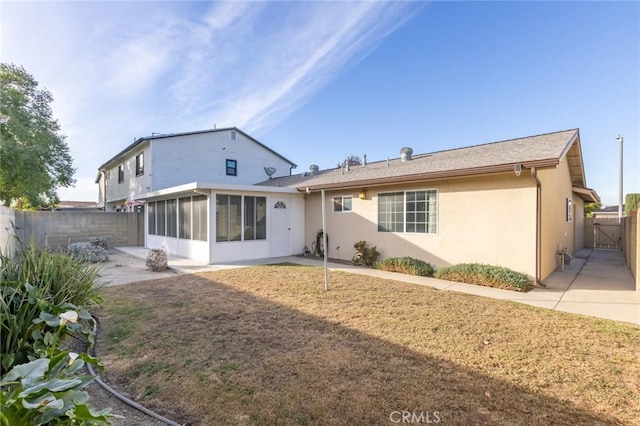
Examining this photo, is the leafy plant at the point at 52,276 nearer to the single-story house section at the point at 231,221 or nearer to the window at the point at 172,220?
the single-story house section at the point at 231,221

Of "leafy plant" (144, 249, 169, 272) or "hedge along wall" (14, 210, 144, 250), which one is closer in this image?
"leafy plant" (144, 249, 169, 272)

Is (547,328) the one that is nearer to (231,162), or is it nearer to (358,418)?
(358,418)

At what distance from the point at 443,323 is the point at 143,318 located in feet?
16.3

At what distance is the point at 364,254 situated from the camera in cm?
1045

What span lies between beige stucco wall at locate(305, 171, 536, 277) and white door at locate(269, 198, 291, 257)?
3602 millimetres

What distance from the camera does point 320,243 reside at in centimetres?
1238

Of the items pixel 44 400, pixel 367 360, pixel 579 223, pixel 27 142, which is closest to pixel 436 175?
pixel 367 360

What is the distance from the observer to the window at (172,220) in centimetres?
1295

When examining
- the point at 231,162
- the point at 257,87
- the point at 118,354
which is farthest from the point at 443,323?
the point at 231,162

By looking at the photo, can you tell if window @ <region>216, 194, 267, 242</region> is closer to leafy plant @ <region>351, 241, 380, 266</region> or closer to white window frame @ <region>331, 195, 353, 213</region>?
white window frame @ <region>331, 195, 353, 213</region>

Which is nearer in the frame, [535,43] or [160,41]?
[160,41]

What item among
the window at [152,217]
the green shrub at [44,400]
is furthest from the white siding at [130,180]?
the green shrub at [44,400]

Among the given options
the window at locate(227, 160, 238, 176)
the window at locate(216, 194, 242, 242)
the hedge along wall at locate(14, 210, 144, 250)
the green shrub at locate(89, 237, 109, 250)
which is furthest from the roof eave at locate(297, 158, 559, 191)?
the hedge along wall at locate(14, 210, 144, 250)

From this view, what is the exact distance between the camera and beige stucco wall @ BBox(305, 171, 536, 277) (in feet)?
A: 24.1
